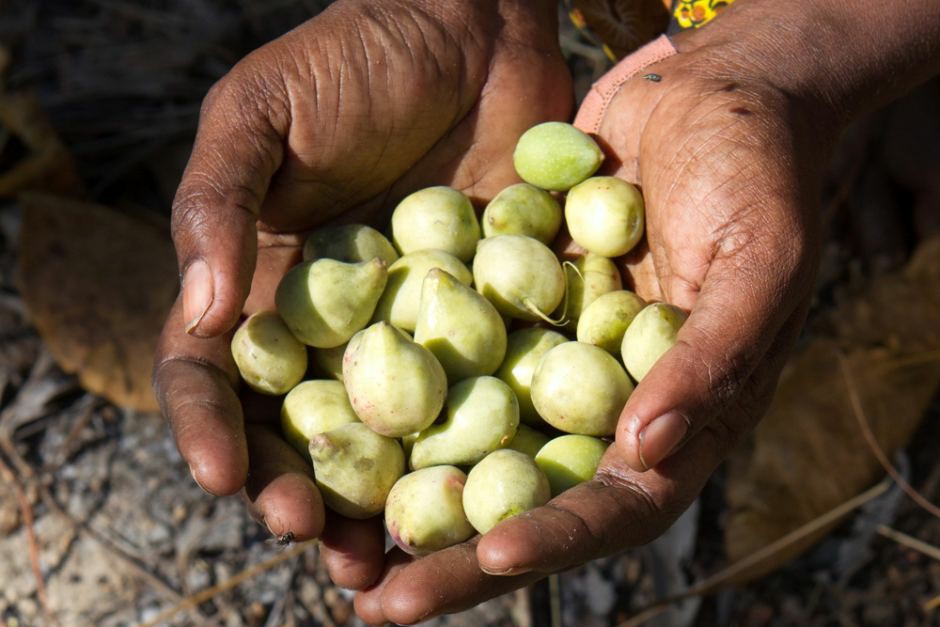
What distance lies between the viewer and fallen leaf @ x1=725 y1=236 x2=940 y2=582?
2.92 m

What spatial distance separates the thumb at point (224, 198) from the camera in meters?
1.75

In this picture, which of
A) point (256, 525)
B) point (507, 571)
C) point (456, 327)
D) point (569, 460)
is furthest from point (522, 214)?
point (256, 525)

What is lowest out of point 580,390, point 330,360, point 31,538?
point 31,538

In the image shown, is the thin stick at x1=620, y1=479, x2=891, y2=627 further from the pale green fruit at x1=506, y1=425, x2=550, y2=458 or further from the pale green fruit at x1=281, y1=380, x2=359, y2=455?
the pale green fruit at x1=281, y1=380, x2=359, y2=455

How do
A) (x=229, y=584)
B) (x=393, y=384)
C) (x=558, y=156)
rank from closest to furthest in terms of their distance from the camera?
1. (x=393, y=384)
2. (x=558, y=156)
3. (x=229, y=584)

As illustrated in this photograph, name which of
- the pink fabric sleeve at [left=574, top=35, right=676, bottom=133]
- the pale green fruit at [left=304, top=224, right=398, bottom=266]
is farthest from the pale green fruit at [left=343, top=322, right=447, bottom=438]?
the pink fabric sleeve at [left=574, top=35, right=676, bottom=133]

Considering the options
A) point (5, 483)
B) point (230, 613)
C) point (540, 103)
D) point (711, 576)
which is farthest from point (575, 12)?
point (5, 483)

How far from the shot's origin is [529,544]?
152 centimetres

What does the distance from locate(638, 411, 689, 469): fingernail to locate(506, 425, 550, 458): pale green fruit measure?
1.07 ft

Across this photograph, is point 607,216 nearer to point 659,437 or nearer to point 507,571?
point 659,437

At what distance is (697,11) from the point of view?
8.46ft

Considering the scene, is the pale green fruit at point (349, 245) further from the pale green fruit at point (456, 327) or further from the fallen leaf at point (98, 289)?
the fallen leaf at point (98, 289)

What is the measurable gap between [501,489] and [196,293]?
2.02 feet

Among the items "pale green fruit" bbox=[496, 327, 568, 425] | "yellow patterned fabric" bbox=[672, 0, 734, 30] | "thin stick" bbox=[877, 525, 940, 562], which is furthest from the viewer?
"thin stick" bbox=[877, 525, 940, 562]
